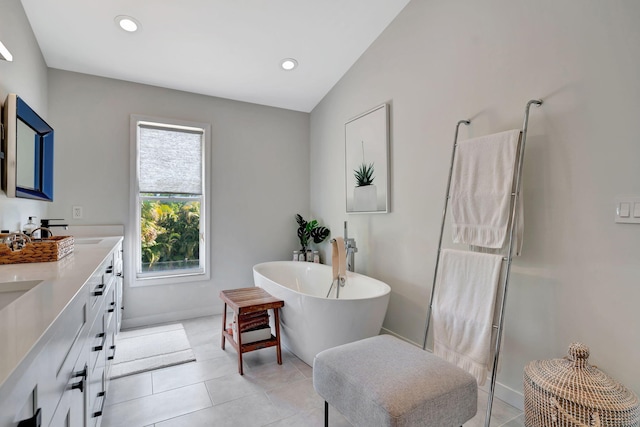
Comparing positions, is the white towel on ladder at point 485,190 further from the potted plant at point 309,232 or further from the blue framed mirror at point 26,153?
the blue framed mirror at point 26,153

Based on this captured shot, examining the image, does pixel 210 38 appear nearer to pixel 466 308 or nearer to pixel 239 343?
pixel 239 343

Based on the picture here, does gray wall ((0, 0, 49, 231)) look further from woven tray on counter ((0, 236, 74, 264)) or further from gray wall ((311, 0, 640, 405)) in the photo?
gray wall ((311, 0, 640, 405))

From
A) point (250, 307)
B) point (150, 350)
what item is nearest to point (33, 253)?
point (250, 307)

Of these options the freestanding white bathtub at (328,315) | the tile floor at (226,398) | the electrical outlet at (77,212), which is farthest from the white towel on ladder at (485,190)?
the electrical outlet at (77,212)

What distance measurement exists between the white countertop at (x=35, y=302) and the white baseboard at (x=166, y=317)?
204 cm

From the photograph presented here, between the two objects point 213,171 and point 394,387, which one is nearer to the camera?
point 394,387

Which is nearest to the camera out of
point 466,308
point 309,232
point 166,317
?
point 466,308

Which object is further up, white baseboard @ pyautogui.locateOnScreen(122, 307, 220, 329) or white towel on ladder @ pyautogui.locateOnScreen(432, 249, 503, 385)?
white towel on ladder @ pyautogui.locateOnScreen(432, 249, 503, 385)

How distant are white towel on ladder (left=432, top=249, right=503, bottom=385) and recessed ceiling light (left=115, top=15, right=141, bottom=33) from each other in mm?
2912

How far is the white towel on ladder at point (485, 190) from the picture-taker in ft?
5.86

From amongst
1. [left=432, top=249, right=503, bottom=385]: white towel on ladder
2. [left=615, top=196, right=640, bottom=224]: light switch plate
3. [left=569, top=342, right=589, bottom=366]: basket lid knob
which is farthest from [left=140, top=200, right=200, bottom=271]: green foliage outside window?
[left=615, top=196, right=640, bottom=224]: light switch plate

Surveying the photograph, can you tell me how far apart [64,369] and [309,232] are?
3.06 m

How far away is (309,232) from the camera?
3.88 m

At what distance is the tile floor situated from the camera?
1.85 meters
